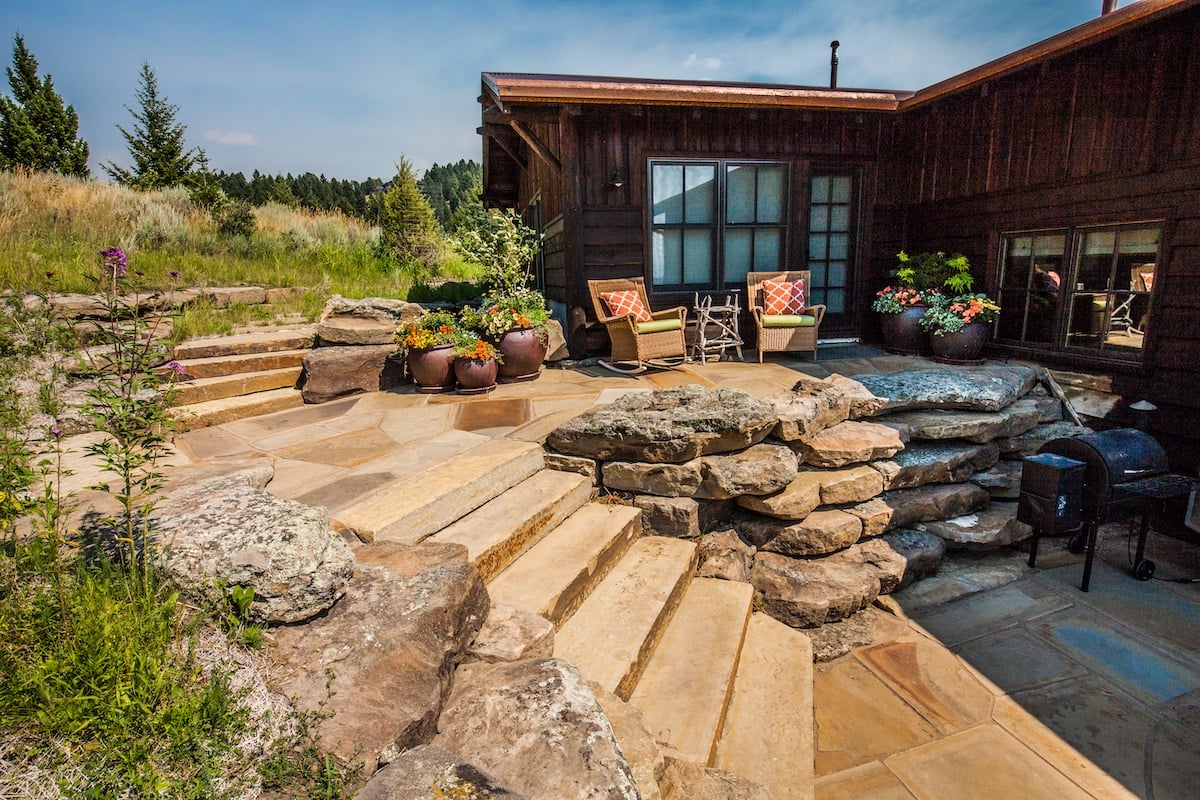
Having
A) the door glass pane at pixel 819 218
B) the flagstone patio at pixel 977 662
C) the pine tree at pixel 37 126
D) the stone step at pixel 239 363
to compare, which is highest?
the pine tree at pixel 37 126

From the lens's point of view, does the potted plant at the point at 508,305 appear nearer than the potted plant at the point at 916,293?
Yes

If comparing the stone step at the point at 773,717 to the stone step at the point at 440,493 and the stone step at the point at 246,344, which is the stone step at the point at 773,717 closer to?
the stone step at the point at 440,493

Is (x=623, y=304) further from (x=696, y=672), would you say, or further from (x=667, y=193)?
(x=696, y=672)

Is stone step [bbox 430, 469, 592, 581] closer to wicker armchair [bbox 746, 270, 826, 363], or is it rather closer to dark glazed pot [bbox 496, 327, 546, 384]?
dark glazed pot [bbox 496, 327, 546, 384]

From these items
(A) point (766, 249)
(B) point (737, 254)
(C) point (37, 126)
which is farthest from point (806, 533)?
(C) point (37, 126)

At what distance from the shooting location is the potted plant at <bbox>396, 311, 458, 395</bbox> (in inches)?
179

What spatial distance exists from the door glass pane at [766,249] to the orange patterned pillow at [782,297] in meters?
0.55

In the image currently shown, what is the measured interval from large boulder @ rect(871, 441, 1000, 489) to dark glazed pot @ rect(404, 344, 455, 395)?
3.19 m

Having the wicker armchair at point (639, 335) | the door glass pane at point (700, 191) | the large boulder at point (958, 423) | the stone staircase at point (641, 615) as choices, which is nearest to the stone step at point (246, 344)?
the wicker armchair at point (639, 335)

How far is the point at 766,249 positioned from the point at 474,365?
12.1 feet

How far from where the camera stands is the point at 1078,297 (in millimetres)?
5016

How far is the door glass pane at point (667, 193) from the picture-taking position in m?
5.99

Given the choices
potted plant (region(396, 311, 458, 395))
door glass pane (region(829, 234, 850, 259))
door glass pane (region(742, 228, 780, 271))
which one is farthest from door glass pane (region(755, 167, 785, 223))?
potted plant (region(396, 311, 458, 395))

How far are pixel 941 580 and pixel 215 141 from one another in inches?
741
